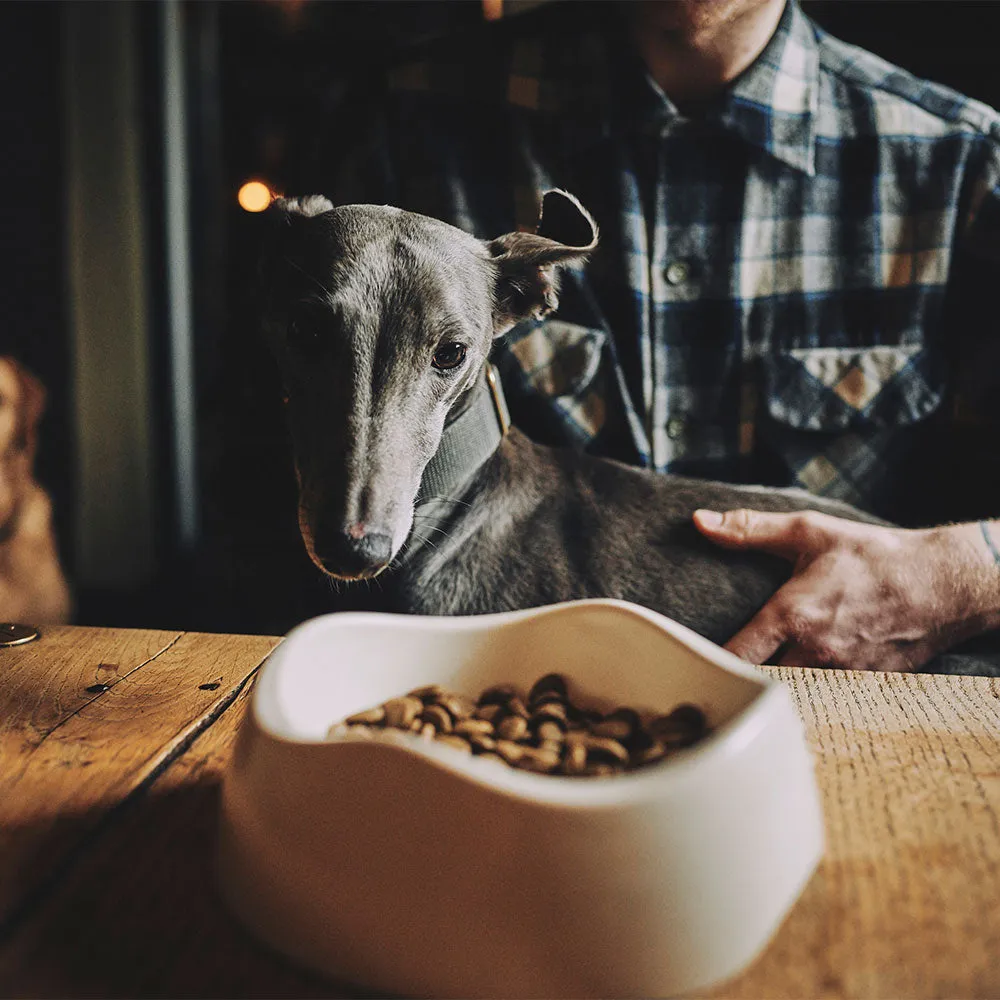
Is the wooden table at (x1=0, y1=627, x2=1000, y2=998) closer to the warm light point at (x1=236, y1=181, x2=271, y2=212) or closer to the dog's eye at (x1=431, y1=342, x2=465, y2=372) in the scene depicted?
the dog's eye at (x1=431, y1=342, x2=465, y2=372)

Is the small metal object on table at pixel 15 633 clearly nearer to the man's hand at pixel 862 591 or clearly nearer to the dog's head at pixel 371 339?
the dog's head at pixel 371 339

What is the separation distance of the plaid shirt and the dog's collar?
0.22 metres

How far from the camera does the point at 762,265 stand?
3.60 feet

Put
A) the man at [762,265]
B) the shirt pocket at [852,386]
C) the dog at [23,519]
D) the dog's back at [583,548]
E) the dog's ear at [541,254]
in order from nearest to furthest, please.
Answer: the dog's ear at [541,254] < the dog's back at [583,548] < the man at [762,265] < the shirt pocket at [852,386] < the dog at [23,519]

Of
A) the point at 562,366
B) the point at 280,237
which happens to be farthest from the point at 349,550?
the point at 562,366

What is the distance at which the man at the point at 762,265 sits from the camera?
970 millimetres

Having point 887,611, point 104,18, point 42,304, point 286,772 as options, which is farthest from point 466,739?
point 104,18

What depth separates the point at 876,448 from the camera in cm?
118

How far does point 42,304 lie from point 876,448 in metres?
1.90

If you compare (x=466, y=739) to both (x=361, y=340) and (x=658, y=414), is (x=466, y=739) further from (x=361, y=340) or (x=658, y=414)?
(x=658, y=414)

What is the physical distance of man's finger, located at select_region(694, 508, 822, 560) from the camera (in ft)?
3.00

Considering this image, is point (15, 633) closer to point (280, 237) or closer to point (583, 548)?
point (280, 237)

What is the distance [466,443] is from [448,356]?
0.13 m

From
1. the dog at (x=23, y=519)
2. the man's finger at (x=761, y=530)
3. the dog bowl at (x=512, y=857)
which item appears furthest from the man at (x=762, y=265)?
the dog at (x=23, y=519)
